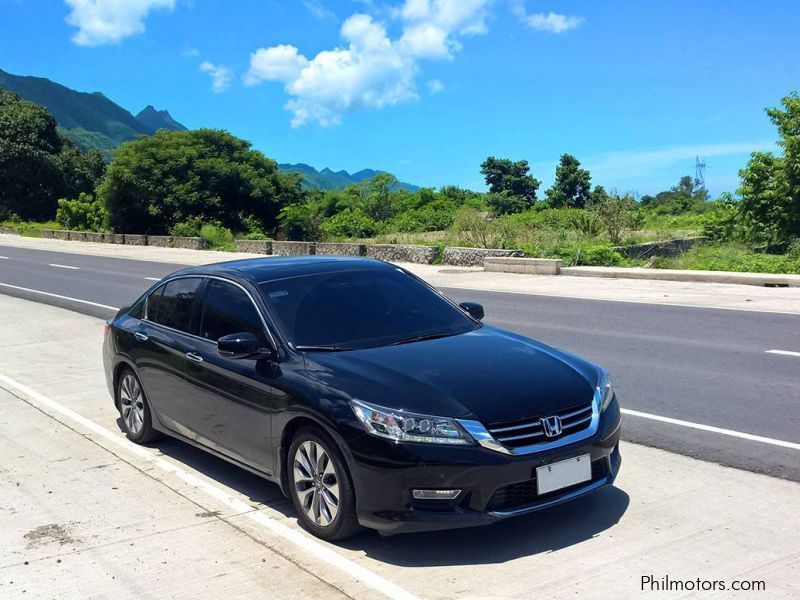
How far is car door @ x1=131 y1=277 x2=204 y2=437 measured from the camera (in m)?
5.85

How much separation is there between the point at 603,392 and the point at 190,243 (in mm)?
35531

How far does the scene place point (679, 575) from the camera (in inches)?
155

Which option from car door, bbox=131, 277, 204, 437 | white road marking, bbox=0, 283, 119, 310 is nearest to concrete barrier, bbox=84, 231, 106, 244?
white road marking, bbox=0, 283, 119, 310

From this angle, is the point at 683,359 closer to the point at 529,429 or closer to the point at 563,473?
the point at 563,473

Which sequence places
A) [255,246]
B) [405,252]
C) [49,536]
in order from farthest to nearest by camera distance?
[255,246]
[405,252]
[49,536]

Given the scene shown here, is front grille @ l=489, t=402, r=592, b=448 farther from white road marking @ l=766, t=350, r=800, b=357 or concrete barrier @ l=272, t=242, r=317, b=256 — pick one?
concrete barrier @ l=272, t=242, r=317, b=256

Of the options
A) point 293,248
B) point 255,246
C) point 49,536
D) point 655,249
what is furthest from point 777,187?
point 49,536

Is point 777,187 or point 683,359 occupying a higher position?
point 777,187

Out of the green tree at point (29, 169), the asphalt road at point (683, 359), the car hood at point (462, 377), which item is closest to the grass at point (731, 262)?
the asphalt road at point (683, 359)

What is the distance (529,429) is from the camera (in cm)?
425

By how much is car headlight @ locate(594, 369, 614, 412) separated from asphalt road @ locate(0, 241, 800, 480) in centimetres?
137

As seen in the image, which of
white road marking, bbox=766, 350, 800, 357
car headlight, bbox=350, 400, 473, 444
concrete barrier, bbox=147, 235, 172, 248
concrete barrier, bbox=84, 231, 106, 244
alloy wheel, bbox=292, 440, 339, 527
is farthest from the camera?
concrete barrier, bbox=84, 231, 106, 244

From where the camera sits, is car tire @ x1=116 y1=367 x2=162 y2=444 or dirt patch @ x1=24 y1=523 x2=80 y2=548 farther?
car tire @ x1=116 y1=367 x2=162 y2=444

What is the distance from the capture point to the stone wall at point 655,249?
23945mm
